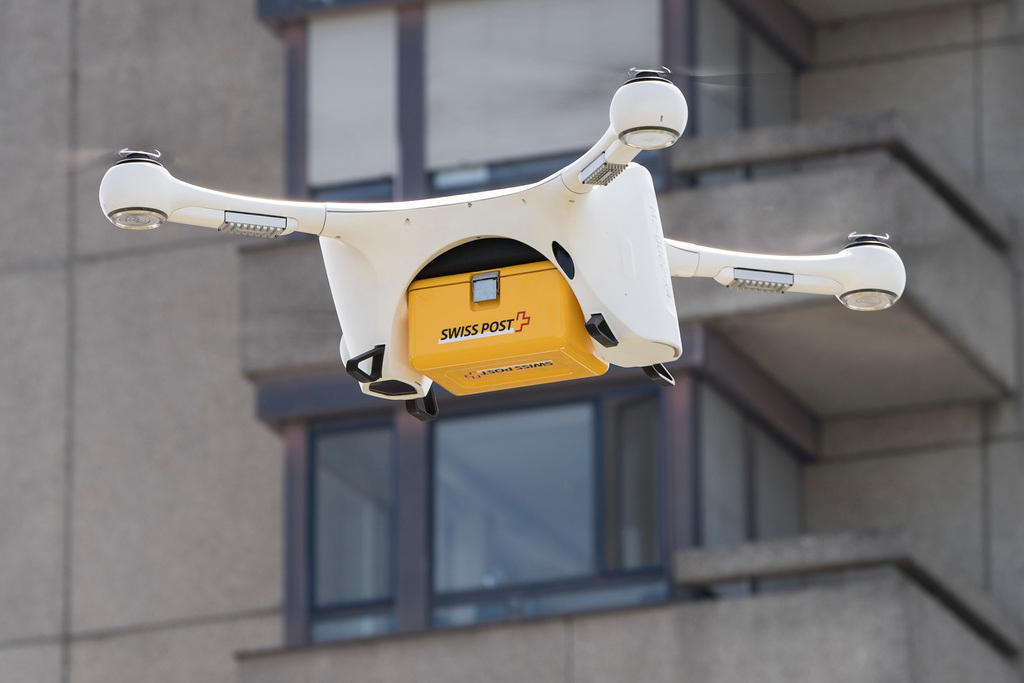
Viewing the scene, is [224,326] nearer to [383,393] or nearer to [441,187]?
[441,187]

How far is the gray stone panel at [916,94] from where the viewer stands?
74.3 ft

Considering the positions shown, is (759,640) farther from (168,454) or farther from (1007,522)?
(168,454)

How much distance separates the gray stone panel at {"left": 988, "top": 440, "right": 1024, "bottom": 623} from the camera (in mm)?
21828

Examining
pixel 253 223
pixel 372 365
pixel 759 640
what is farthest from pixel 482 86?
pixel 372 365

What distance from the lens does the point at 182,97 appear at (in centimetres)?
2411

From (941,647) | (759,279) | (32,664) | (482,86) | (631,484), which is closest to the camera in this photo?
(759,279)

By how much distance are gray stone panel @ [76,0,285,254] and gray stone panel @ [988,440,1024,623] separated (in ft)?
19.2

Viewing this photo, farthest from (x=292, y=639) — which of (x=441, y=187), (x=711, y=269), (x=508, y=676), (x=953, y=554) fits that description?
(x=711, y=269)

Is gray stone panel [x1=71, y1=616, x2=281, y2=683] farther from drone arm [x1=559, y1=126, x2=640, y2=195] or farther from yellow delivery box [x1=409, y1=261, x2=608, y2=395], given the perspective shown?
drone arm [x1=559, y1=126, x2=640, y2=195]

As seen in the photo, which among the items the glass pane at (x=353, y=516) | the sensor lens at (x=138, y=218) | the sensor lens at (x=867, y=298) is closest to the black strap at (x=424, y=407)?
the sensor lens at (x=138, y=218)

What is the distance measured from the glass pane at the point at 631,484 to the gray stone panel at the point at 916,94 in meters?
3.55

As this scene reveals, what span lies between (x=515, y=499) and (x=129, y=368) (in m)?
4.54

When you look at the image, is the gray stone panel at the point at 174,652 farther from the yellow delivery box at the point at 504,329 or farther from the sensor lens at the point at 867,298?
the yellow delivery box at the point at 504,329

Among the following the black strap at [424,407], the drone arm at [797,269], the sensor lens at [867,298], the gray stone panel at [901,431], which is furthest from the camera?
the gray stone panel at [901,431]
